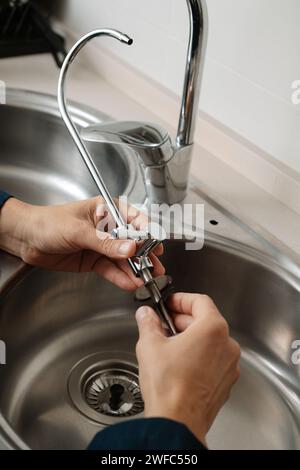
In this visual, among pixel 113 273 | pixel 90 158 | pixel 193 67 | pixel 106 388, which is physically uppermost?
pixel 193 67

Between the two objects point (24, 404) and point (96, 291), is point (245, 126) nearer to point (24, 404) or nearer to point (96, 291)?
point (96, 291)

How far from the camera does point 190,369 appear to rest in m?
0.52

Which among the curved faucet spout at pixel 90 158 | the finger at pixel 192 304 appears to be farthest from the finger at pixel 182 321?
the curved faucet spout at pixel 90 158

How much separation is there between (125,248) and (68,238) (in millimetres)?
92

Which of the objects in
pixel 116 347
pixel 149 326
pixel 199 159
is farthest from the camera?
pixel 199 159

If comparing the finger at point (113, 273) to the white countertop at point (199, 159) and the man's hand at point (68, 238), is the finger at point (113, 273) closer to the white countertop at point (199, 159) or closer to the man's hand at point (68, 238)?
the man's hand at point (68, 238)

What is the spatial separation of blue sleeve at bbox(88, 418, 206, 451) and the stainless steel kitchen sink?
23 centimetres

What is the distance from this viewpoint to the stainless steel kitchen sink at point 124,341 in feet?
2.34

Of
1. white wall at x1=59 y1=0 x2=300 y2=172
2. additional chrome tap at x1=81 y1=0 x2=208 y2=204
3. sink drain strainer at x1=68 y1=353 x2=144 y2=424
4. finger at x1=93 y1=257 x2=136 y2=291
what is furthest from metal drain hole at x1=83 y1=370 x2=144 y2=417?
white wall at x1=59 y1=0 x2=300 y2=172

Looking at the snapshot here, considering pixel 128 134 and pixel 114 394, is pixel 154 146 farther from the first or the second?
pixel 114 394

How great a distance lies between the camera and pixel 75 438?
688mm

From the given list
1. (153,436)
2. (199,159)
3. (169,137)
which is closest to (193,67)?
(169,137)

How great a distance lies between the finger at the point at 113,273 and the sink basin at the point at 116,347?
7 cm

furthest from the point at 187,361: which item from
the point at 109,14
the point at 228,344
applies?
the point at 109,14
